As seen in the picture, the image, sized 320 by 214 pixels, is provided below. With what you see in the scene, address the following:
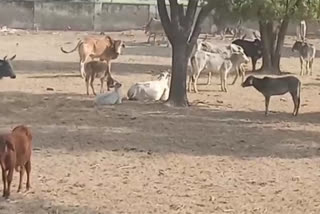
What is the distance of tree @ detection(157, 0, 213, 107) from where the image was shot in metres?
16.1

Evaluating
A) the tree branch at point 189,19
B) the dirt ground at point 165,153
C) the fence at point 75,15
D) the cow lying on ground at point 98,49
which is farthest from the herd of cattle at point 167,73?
the fence at point 75,15

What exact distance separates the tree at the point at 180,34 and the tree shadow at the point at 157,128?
0.49 m

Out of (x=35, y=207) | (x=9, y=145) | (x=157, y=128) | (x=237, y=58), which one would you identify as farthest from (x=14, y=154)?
(x=237, y=58)

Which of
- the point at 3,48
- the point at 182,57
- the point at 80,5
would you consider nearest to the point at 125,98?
the point at 182,57

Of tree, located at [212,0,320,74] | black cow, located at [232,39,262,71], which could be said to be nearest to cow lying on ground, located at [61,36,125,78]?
tree, located at [212,0,320,74]

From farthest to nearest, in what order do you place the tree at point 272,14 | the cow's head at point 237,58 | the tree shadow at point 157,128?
the cow's head at point 237,58
the tree at point 272,14
the tree shadow at point 157,128

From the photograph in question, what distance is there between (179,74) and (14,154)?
27.0ft

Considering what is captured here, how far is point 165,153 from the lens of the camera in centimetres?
1137

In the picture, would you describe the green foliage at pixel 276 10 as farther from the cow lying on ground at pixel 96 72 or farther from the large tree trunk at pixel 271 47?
the cow lying on ground at pixel 96 72

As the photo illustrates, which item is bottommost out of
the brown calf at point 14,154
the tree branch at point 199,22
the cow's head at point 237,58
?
the cow's head at point 237,58

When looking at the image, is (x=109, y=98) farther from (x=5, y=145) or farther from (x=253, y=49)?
(x=253, y=49)

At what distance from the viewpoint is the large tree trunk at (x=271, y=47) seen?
82.6ft

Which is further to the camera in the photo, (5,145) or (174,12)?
(174,12)

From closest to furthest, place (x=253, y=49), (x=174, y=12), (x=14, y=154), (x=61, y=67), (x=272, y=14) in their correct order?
(x=14, y=154)
(x=174, y=12)
(x=272, y=14)
(x=61, y=67)
(x=253, y=49)
